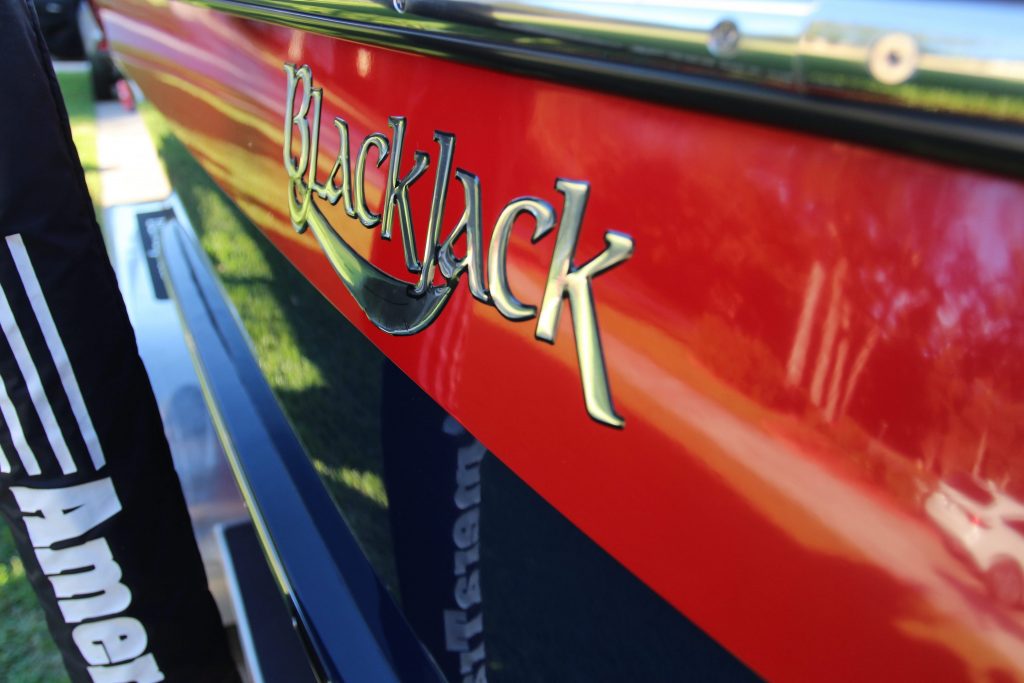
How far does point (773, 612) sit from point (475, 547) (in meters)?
0.48

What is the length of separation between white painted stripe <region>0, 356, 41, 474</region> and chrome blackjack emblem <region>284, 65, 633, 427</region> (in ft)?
1.77

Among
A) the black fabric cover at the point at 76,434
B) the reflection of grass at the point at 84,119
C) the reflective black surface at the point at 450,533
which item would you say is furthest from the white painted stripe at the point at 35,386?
the reflection of grass at the point at 84,119

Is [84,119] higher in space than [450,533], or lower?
lower

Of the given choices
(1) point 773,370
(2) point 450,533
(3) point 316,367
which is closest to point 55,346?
(3) point 316,367

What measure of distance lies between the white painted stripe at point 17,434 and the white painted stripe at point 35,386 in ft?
0.10

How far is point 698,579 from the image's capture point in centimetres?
58

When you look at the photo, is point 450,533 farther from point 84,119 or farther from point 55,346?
point 84,119

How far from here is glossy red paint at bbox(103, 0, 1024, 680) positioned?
43cm

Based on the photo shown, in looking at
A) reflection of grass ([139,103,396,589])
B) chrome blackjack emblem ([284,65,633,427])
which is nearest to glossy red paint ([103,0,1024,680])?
chrome blackjack emblem ([284,65,633,427])

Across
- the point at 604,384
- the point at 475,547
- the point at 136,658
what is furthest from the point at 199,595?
the point at 604,384

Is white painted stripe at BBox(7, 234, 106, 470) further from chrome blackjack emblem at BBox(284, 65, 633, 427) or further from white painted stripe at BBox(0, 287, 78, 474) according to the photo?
chrome blackjack emblem at BBox(284, 65, 633, 427)

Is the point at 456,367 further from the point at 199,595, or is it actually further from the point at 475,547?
the point at 199,595

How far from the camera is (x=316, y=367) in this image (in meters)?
1.44

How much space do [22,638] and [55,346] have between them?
3.94 ft
